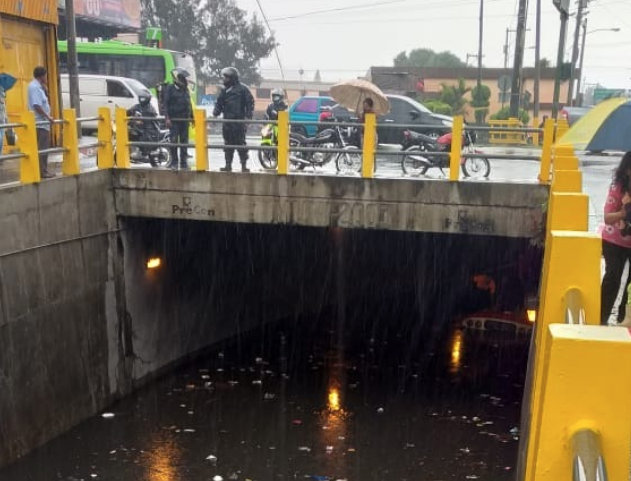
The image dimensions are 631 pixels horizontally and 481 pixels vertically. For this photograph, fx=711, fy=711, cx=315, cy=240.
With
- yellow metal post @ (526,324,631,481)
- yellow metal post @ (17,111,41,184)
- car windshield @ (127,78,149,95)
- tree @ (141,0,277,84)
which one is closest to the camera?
yellow metal post @ (526,324,631,481)

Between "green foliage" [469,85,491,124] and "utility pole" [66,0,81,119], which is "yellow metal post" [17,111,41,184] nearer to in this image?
"utility pole" [66,0,81,119]

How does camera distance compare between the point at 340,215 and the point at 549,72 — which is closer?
the point at 340,215

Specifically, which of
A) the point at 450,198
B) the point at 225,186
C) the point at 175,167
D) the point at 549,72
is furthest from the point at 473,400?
the point at 549,72

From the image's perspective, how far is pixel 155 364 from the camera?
12.7 m

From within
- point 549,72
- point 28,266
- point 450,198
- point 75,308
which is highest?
point 549,72

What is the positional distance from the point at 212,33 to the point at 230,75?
142 ft

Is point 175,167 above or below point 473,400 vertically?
above

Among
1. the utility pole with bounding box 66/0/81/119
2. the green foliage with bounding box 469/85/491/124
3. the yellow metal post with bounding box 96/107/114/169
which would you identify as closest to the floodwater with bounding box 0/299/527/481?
the yellow metal post with bounding box 96/107/114/169

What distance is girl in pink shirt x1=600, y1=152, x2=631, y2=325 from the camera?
18.8 ft

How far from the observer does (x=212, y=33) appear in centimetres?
5262

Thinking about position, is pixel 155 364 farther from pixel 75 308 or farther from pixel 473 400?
pixel 473 400

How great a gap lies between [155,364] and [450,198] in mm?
6007

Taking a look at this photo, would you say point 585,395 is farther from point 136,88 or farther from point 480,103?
point 480,103

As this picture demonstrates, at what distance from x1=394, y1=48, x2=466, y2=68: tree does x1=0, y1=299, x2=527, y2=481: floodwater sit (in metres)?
77.6
